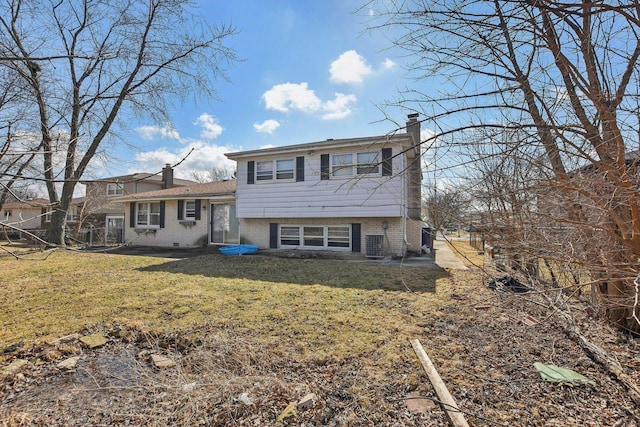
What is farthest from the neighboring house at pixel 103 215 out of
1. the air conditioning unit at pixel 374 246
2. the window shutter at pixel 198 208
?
the air conditioning unit at pixel 374 246

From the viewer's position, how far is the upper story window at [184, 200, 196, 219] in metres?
16.2

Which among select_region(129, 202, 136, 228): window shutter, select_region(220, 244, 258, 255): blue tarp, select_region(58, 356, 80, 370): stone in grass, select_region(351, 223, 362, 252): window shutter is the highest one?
select_region(129, 202, 136, 228): window shutter

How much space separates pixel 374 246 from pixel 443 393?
8937 mm

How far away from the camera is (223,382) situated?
2.99 metres

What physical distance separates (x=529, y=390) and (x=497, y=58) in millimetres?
3140

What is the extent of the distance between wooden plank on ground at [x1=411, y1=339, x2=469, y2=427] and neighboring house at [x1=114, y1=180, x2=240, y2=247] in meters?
12.6

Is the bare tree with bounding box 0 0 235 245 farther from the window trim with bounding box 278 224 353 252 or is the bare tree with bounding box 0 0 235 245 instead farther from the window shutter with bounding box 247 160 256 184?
the window trim with bounding box 278 224 353 252

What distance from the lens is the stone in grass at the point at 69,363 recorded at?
3523 millimetres

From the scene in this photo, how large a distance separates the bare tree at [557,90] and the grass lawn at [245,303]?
241 centimetres

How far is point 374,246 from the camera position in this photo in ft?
38.4

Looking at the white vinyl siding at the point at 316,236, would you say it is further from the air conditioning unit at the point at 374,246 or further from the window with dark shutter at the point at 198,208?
the window with dark shutter at the point at 198,208

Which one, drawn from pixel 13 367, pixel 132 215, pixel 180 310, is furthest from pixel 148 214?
pixel 13 367

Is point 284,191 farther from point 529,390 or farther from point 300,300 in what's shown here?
point 529,390

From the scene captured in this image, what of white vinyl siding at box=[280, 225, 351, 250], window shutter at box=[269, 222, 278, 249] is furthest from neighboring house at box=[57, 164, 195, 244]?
white vinyl siding at box=[280, 225, 351, 250]
